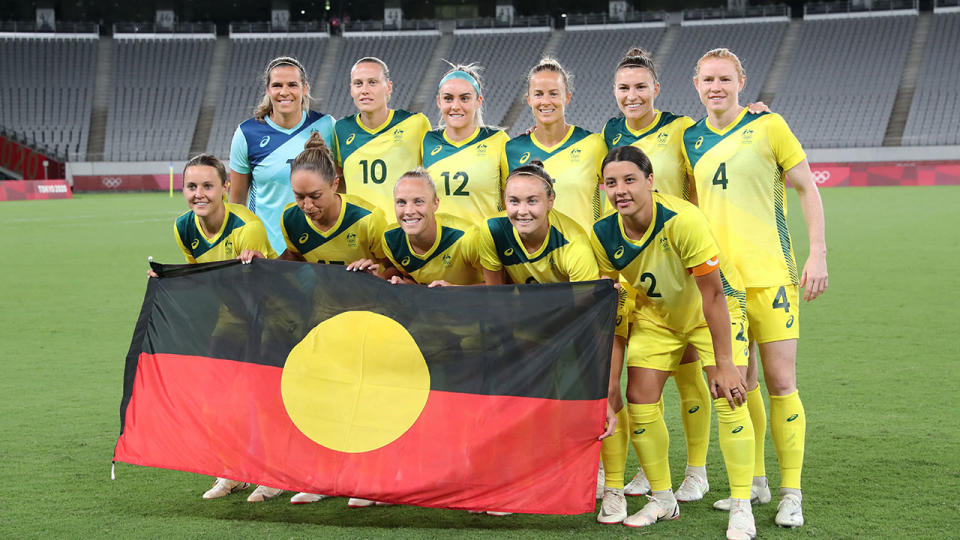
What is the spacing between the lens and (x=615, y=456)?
3953 mm

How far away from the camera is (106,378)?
656 cm

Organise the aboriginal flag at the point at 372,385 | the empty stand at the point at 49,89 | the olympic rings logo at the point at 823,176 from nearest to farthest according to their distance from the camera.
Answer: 1. the aboriginal flag at the point at 372,385
2. the olympic rings logo at the point at 823,176
3. the empty stand at the point at 49,89

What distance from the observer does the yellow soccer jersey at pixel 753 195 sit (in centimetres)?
399

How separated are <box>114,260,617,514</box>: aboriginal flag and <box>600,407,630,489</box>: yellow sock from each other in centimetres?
32

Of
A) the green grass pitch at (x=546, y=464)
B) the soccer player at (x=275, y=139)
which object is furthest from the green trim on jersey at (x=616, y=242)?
the soccer player at (x=275, y=139)

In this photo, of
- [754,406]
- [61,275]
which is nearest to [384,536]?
[754,406]

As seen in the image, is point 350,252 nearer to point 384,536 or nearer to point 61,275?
point 384,536

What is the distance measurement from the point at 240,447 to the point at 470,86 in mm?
2092

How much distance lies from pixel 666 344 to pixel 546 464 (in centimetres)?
72

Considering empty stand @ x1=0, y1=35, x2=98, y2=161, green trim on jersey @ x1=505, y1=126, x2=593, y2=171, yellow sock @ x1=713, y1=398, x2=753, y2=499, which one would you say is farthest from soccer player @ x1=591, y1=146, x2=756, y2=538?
empty stand @ x1=0, y1=35, x2=98, y2=161

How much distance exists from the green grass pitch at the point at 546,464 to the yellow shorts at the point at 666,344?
24.4 inches

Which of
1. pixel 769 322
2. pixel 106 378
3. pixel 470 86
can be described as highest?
pixel 470 86

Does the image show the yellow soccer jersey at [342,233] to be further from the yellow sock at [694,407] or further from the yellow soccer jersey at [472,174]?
the yellow sock at [694,407]

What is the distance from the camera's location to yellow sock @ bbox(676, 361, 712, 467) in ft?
13.6
